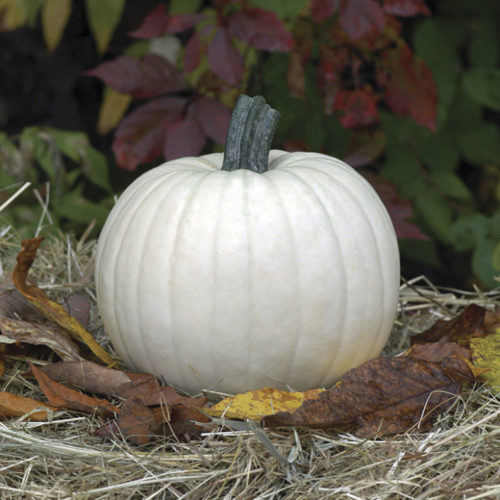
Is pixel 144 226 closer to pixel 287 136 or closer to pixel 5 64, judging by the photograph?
pixel 287 136

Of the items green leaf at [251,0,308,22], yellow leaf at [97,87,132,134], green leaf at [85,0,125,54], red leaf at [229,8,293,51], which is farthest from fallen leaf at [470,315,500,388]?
yellow leaf at [97,87,132,134]

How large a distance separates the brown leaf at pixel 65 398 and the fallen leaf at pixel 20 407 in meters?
0.02

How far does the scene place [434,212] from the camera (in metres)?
2.80

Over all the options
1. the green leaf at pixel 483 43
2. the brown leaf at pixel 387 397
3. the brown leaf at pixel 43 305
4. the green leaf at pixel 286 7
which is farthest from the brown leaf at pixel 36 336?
the green leaf at pixel 483 43

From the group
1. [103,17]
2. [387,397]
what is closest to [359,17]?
[103,17]


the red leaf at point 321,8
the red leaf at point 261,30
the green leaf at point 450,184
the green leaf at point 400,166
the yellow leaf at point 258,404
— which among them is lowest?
the green leaf at point 450,184

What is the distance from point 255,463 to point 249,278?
1.16 ft

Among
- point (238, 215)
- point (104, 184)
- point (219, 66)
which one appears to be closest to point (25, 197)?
point (104, 184)

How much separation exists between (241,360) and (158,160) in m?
1.45

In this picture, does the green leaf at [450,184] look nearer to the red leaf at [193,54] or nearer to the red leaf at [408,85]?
the red leaf at [408,85]

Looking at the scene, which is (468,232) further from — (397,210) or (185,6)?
(185,6)

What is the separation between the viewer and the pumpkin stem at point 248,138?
5.48ft

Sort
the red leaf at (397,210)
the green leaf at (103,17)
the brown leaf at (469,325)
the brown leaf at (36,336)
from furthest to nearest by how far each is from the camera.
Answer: the green leaf at (103,17) → the red leaf at (397,210) → the brown leaf at (469,325) → the brown leaf at (36,336)

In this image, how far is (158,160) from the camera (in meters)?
2.84
